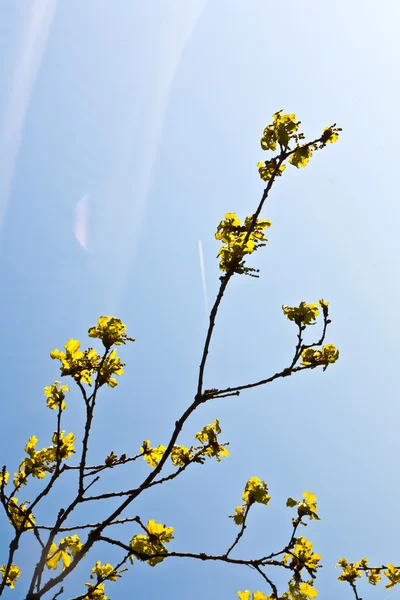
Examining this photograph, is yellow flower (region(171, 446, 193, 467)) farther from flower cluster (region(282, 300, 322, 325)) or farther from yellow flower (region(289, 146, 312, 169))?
yellow flower (region(289, 146, 312, 169))

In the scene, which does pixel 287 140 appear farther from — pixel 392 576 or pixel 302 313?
pixel 392 576

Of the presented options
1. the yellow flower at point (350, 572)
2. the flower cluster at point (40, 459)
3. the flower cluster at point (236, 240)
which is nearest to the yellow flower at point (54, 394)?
the flower cluster at point (40, 459)

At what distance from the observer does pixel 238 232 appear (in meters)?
3.74

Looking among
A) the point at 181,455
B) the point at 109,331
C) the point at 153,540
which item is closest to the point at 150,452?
the point at 181,455

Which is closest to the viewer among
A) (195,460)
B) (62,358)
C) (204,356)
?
(204,356)

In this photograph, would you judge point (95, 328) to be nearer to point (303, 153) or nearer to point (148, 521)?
point (148, 521)

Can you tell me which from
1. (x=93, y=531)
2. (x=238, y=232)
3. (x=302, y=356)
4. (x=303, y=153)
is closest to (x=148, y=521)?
(x=93, y=531)

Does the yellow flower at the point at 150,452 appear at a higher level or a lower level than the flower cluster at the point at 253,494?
higher

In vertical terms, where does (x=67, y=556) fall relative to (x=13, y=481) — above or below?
below

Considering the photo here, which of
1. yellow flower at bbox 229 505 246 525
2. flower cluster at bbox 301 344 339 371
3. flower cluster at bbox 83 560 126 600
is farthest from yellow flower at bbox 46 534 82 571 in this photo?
flower cluster at bbox 301 344 339 371

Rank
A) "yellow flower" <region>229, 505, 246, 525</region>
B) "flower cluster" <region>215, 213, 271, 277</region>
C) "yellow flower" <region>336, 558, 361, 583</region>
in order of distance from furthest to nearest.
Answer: "yellow flower" <region>336, 558, 361, 583</region>, "yellow flower" <region>229, 505, 246, 525</region>, "flower cluster" <region>215, 213, 271, 277</region>

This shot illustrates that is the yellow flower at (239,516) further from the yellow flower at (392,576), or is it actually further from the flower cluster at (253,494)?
Result: the yellow flower at (392,576)

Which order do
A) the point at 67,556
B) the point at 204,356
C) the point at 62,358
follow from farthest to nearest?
1. the point at 67,556
2. the point at 62,358
3. the point at 204,356

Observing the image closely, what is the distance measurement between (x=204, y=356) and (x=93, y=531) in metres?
1.77
